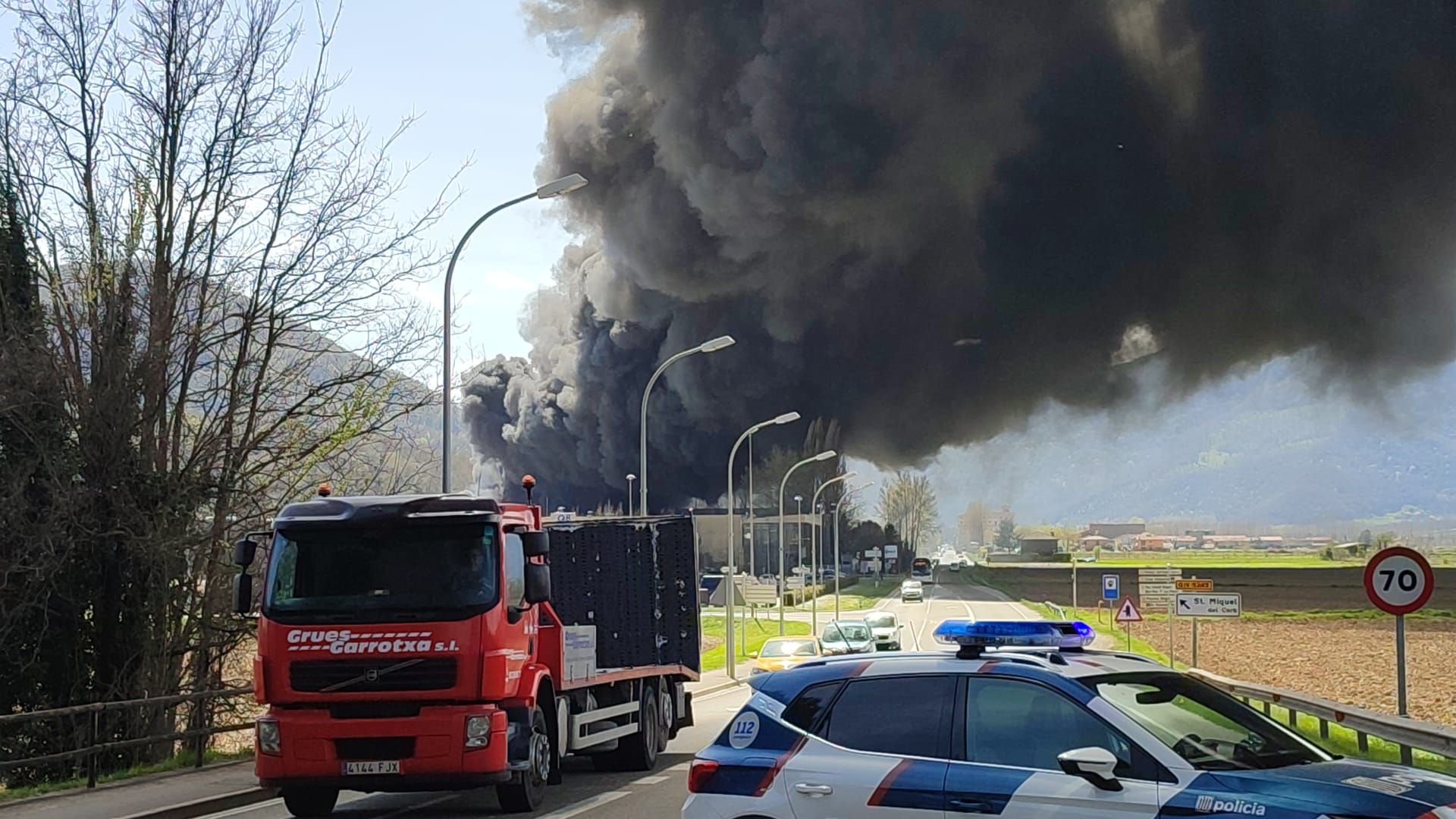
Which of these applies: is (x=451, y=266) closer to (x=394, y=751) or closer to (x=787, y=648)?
Result: (x=394, y=751)

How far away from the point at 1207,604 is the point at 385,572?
2007 cm

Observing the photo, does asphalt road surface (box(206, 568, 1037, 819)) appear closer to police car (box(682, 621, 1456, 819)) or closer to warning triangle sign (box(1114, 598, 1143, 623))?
police car (box(682, 621, 1456, 819))

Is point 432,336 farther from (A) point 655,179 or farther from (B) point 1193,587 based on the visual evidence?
(A) point 655,179

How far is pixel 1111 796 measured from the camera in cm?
588

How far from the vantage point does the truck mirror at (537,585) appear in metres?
12.6

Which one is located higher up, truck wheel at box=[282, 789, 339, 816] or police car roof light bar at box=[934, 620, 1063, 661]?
police car roof light bar at box=[934, 620, 1063, 661]

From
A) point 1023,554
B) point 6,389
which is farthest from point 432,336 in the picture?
point 1023,554

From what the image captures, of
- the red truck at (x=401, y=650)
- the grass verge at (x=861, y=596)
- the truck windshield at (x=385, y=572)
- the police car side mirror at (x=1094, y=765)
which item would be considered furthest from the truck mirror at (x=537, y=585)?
the grass verge at (x=861, y=596)

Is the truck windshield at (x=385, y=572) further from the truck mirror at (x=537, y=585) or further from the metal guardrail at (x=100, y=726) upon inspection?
the metal guardrail at (x=100, y=726)

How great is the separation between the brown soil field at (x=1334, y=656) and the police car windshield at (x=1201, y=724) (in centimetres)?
1783

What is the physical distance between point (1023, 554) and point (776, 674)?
148m

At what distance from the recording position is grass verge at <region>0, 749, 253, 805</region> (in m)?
14.8

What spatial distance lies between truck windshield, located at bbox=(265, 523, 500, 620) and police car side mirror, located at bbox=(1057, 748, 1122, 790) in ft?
23.4

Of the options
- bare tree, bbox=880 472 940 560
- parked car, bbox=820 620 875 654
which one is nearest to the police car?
parked car, bbox=820 620 875 654
